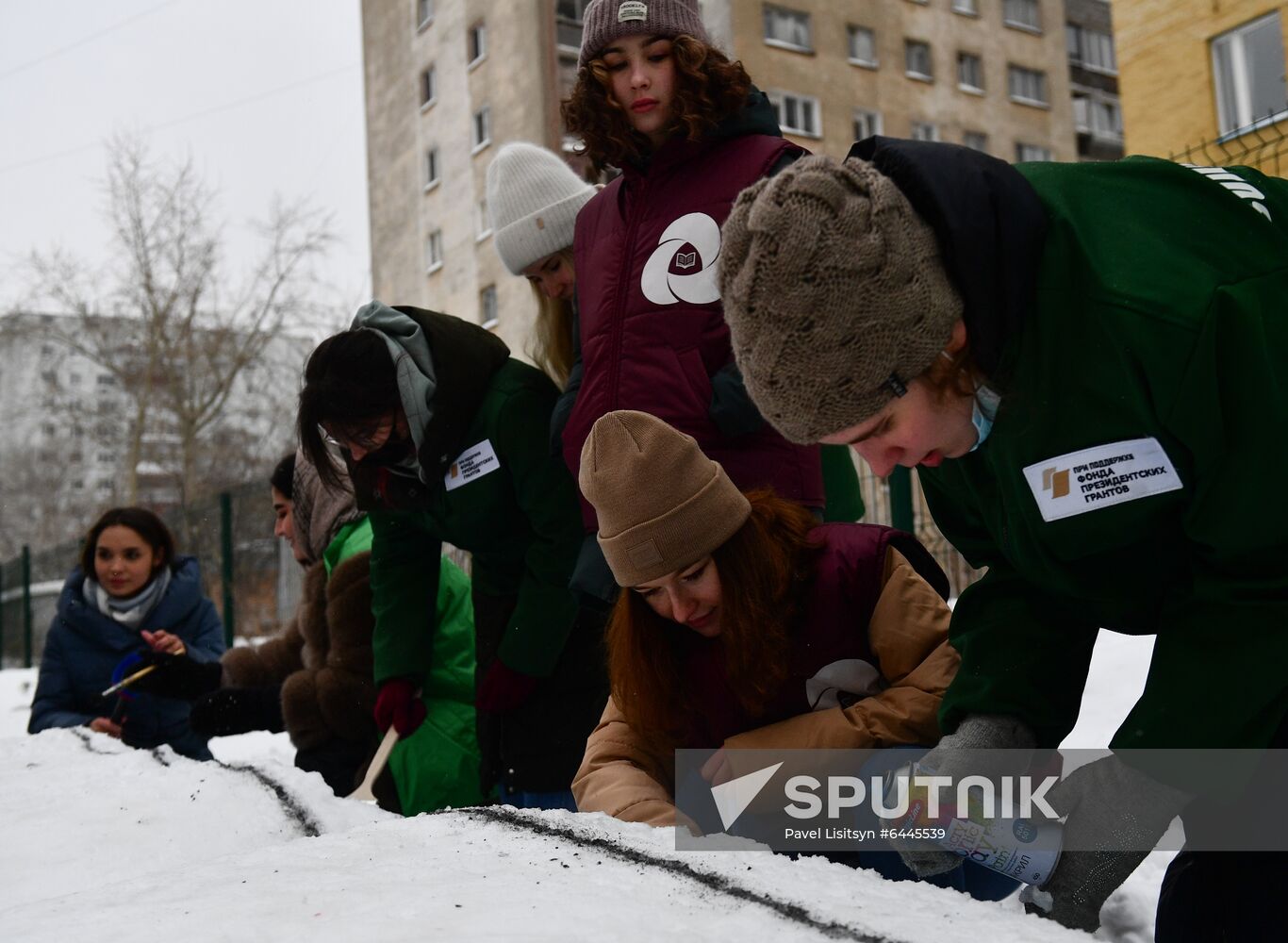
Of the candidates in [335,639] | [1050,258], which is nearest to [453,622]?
[335,639]

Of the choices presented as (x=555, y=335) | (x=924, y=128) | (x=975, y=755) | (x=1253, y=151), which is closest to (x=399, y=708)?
(x=555, y=335)

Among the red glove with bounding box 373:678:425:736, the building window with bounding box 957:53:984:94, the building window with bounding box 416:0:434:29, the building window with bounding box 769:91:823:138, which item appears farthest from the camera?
the building window with bounding box 957:53:984:94

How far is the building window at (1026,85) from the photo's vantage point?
20.7 m

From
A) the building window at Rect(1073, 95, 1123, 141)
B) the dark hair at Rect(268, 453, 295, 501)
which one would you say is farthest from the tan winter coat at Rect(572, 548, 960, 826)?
the building window at Rect(1073, 95, 1123, 141)

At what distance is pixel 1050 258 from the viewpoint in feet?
4.14

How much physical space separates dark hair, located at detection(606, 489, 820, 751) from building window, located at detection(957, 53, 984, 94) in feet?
64.1

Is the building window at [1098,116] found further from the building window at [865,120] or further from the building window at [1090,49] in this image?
the building window at [865,120]

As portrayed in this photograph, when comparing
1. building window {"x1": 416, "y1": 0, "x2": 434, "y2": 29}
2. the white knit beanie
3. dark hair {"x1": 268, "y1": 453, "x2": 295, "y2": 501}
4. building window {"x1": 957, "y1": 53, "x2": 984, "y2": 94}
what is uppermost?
building window {"x1": 416, "y1": 0, "x2": 434, "y2": 29}

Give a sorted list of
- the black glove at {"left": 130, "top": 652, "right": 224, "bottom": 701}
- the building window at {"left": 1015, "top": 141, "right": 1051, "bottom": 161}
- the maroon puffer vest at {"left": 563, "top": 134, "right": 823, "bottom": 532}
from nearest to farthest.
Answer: the maroon puffer vest at {"left": 563, "top": 134, "right": 823, "bottom": 532}, the black glove at {"left": 130, "top": 652, "right": 224, "bottom": 701}, the building window at {"left": 1015, "top": 141, "right": 1051, "bottom": 161}

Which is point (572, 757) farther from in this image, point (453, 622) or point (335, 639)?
point (335, 639)

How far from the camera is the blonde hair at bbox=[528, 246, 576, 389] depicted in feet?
9.37

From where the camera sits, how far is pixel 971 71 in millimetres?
20141

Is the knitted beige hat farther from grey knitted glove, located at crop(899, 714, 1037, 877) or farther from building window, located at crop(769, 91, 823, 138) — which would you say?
building window, located at crop(769, 91, 823, 138)

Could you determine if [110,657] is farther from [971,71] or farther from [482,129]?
[971,71]
